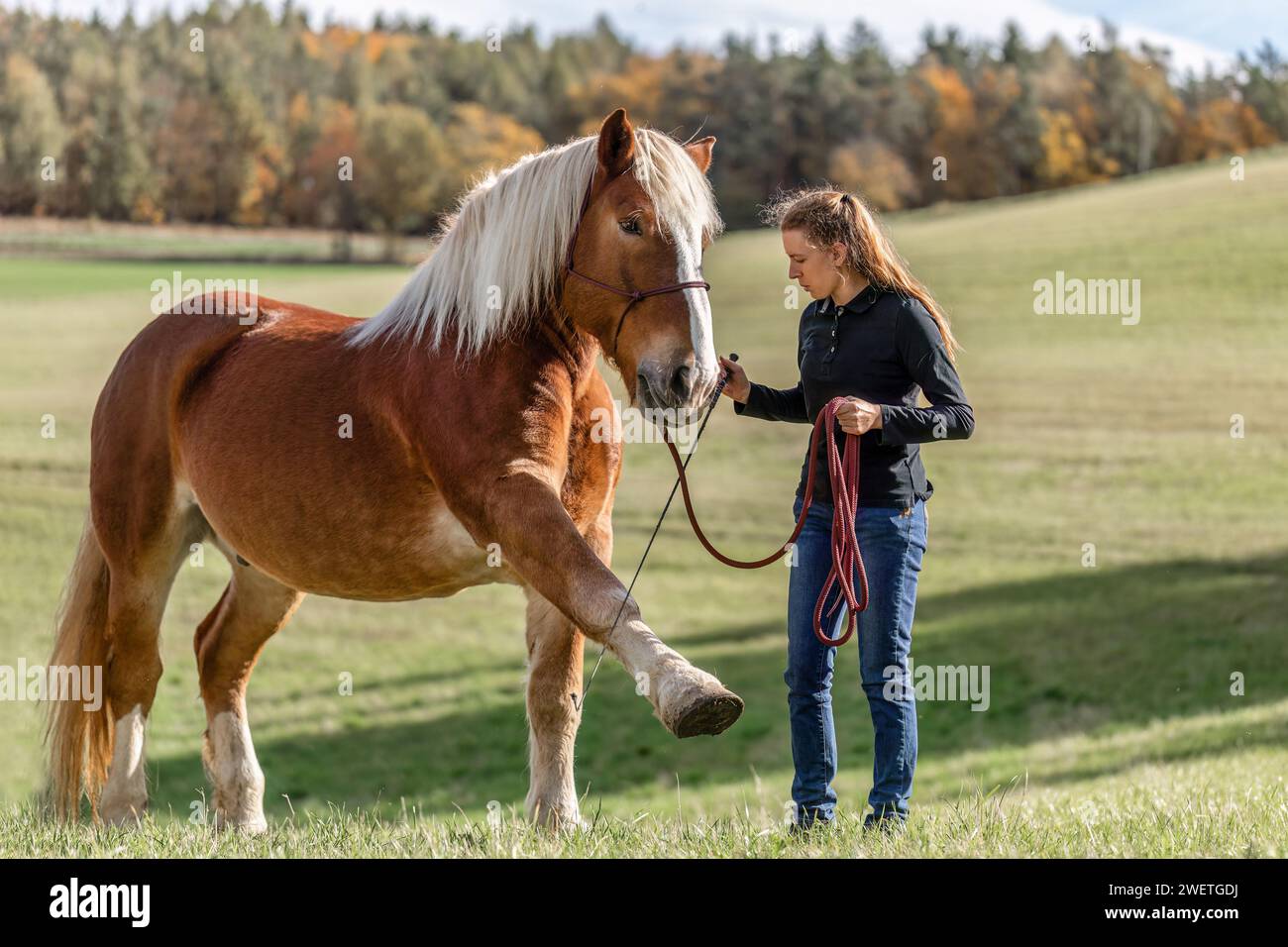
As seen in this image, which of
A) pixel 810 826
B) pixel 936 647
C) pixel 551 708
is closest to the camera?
pixel 810 826

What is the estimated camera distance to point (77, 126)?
137 feet

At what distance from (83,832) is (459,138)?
173ft

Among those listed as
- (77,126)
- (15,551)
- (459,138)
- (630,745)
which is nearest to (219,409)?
(630,745)

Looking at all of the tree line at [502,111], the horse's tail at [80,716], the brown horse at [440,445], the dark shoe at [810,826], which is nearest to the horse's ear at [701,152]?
the brown horse at [440,445]

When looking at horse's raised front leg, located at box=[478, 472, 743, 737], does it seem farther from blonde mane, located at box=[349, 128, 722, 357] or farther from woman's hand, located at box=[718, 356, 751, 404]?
woman's hand, located at box=[718, 356, 751, 404]

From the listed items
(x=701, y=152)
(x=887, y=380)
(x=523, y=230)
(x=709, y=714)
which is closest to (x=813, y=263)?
(x=887, y=380)

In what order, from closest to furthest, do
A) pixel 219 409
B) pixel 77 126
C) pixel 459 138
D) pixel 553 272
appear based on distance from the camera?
pixel 553 272 → pixel 219 409 → pixel 77 126 → pixel 459 138

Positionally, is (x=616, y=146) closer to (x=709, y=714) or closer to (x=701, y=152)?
(x=701, y=152)

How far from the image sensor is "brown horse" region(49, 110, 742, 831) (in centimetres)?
423

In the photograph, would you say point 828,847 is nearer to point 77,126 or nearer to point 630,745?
point 630,745

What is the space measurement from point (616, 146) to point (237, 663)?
9.62 ft

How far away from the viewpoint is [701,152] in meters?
4.76

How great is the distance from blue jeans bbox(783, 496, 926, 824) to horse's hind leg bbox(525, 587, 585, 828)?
83 cm

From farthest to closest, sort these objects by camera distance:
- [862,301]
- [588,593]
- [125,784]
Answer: [125,784]
[862,301]
[588,593]
